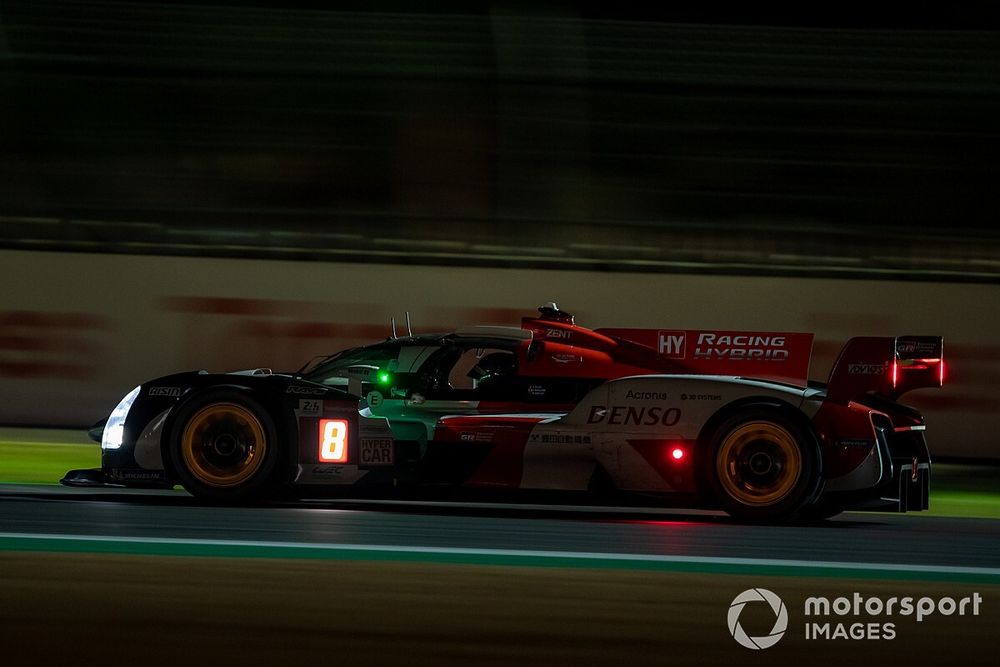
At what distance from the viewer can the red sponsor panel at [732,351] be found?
7.52 metres

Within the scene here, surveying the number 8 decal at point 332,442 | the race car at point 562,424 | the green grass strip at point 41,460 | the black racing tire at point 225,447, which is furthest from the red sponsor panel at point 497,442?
the green grass strip at point 41,460

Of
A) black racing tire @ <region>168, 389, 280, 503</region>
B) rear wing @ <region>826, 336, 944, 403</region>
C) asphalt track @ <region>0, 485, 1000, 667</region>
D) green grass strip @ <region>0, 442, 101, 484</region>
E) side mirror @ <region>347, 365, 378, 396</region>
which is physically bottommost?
green grass strip @ <region>0, 442, 101, 484</region>

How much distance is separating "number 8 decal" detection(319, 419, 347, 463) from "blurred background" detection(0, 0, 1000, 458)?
18.6 ft

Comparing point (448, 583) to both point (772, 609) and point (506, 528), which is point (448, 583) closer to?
point (772, 609)

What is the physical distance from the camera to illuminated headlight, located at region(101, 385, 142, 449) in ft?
24.7

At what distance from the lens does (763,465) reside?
7254mm

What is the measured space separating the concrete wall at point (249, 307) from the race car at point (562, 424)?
17.8 ft

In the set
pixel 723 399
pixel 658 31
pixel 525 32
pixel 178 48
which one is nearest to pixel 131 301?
pixel 178 48

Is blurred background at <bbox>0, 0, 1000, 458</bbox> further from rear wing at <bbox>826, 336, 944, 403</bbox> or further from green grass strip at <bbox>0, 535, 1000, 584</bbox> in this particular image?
green grass strip at <bbox>0, 535, 1000, 584</bbox>

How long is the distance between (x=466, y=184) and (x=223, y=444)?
778cm

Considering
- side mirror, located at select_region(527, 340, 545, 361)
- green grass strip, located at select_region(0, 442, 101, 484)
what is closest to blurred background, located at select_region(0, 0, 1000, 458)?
green grass strip, located at select_region(0, 442, 101, 484)

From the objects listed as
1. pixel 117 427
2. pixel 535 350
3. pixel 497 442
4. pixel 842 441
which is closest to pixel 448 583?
pixel 497 442

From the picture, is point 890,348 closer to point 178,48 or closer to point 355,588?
point 355,588

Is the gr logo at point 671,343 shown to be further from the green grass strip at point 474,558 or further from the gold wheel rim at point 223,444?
the gold wheel rim at point 223,444
